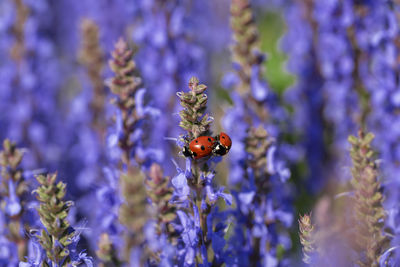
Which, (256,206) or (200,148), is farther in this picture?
(256,206)

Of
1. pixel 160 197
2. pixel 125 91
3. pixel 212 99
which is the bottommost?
pixel 160 197

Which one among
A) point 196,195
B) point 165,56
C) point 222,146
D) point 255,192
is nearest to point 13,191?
point 196,195

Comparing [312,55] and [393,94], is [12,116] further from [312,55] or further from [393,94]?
[393,94]

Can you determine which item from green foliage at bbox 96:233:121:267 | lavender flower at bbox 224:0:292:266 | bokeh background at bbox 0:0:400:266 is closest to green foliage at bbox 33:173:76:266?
green foliage at bbox 96:233:121:267

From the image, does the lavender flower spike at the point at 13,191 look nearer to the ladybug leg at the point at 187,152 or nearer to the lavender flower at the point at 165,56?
the ladybug leg at the point at 187,152

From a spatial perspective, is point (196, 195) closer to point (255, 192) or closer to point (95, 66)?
point (255, 192)

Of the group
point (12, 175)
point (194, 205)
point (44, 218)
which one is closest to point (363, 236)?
point (194, 205)

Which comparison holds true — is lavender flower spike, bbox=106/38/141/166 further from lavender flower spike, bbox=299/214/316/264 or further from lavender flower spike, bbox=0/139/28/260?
lavender flower spike, bbox=299/214/316/264
